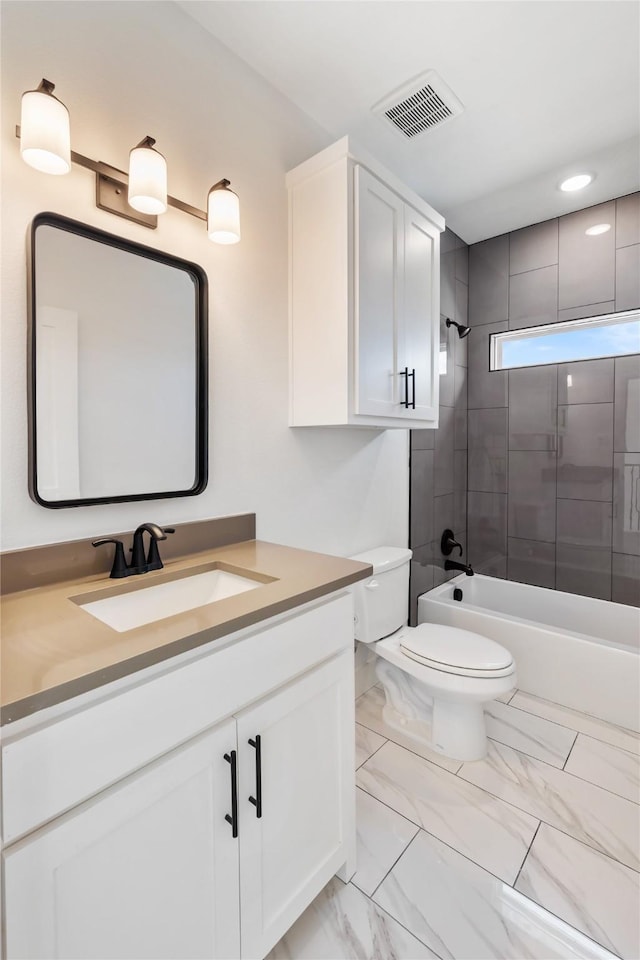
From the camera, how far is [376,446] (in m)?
2.22

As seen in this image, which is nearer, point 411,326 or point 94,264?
point 94,264

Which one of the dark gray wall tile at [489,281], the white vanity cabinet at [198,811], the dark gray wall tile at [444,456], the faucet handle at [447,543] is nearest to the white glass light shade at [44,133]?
the white vanity cabinet at [198,811]

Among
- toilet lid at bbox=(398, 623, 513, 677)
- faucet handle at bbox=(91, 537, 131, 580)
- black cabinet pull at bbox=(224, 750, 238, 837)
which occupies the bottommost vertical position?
toilet lid at bbox=(398, 623, 513, 677)

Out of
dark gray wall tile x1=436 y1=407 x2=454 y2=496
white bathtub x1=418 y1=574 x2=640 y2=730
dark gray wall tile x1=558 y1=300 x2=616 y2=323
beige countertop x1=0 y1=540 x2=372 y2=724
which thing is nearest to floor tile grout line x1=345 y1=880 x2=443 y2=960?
beige countertop x1=0 y1=540 x2=372 y2=724

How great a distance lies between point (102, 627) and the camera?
2.67ft

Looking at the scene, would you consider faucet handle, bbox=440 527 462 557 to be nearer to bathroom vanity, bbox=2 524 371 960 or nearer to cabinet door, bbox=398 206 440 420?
cabinet door, bbox=398 206 440 420

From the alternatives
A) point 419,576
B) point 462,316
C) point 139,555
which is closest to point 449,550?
point 419,576

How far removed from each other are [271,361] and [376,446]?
0.79 m

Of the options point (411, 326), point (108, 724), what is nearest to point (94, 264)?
point (108, 724)

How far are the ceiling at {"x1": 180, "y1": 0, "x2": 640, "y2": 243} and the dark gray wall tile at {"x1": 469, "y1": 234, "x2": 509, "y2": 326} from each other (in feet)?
1.97

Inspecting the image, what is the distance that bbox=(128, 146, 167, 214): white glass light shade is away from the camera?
1130 millimetres

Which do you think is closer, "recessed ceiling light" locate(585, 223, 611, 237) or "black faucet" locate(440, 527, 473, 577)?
"recessed ceiling light" locate(585, 223, 611, 237)

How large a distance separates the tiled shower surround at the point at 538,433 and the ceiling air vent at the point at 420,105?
0.95 metres

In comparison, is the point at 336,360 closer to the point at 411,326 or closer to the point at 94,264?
the point at 411,326
